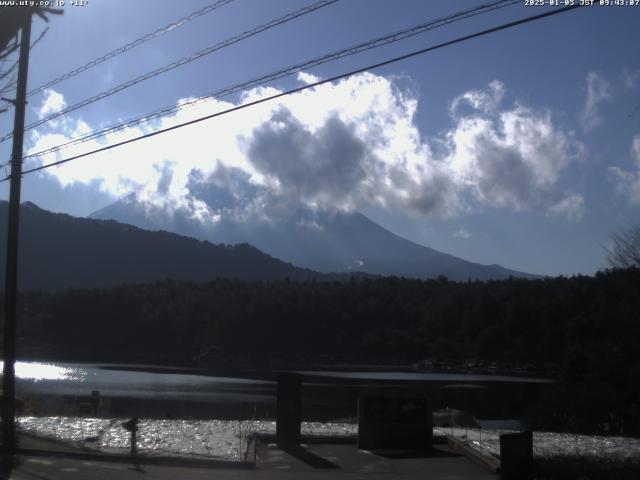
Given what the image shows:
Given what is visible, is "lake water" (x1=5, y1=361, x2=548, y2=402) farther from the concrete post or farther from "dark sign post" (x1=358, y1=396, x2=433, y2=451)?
the concrete post

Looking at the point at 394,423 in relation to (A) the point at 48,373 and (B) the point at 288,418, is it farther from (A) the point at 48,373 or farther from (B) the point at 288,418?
(A) the point at 48,373

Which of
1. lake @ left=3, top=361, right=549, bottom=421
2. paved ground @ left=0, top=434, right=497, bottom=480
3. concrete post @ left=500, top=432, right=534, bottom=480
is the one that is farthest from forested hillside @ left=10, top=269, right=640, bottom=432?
concrete post @ left=500, top=432, right=534, bottom=480

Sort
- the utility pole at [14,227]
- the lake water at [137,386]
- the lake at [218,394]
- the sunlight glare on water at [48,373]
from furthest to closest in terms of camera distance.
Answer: the sunlight glare on water at [48,373], the lake water at [137,386], the lake at [218,394], the utility pole at [14,227]

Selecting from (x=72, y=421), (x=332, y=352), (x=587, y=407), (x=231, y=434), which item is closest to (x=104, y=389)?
(x=587, y=407)

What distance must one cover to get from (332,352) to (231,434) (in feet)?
349

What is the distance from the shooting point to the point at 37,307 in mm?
123625

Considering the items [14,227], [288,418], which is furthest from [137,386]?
[288,418]

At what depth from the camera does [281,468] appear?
1488 centimetres

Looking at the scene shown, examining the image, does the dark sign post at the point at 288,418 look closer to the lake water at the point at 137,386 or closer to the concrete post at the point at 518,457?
the concrete post at the point at 518,457

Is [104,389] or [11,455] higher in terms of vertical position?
[11,455]

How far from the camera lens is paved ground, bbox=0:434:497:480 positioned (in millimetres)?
14008

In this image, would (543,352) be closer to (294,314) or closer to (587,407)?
(294,314)

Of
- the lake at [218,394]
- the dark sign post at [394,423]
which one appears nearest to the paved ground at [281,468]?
the dark sign post at [394,423]

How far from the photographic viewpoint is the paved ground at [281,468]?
1401 cm
